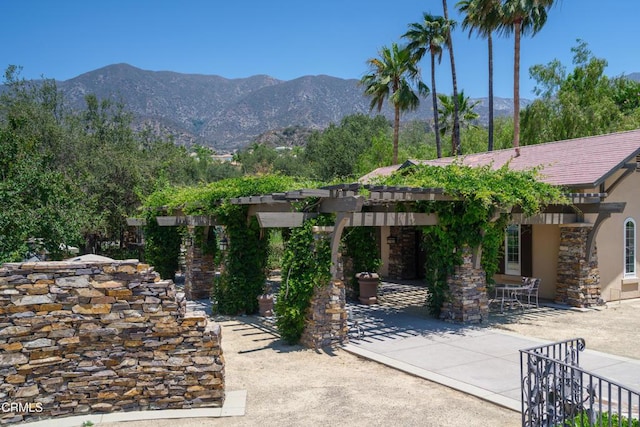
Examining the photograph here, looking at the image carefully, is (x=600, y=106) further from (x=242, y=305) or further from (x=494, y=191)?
(x=242, y=305)

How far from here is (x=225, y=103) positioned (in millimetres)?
180125

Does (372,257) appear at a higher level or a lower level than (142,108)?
lower

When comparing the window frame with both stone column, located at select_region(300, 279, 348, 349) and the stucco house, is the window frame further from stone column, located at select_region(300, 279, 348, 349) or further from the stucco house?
stone column, located at select_region(300, 279, 348, 349)

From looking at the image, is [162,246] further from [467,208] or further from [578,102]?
Answer: [578,102]

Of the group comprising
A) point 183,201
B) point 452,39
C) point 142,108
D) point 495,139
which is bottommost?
point 183,201

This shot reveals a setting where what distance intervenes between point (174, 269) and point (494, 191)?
11491 mm

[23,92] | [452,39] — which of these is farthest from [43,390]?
[452,39]

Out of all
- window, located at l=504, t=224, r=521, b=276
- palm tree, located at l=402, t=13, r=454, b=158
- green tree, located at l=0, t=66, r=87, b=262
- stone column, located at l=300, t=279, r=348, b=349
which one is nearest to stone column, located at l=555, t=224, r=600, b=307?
window, located at l=504, t=224, r=521, b=276

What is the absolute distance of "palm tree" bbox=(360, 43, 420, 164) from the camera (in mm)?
27609

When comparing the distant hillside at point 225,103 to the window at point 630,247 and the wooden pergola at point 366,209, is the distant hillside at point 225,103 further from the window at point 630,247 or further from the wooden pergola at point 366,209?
the wooden pergola at point 366,209

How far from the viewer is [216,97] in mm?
184250

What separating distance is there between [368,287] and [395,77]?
56.5 feet

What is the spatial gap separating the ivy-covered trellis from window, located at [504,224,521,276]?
2637 millimetres

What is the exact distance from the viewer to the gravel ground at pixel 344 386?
252 inches
